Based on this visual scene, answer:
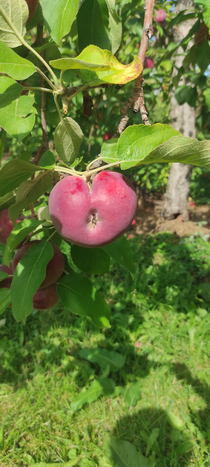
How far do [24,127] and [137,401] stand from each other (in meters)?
1.62

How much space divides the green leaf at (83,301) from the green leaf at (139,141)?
414mm

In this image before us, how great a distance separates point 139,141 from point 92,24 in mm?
515

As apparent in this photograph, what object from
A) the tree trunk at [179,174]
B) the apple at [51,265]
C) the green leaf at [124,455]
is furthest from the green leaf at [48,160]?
the tree trunk at [179,174]

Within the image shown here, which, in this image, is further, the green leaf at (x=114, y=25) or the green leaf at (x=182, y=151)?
the green leaf at (x=114, y=25)

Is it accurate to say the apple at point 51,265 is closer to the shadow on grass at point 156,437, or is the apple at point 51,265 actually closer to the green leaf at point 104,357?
the shadow on grass at point 156,437

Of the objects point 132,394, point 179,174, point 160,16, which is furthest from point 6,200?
point 179,174

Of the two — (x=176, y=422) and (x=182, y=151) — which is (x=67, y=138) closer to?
(x=182, y=151)

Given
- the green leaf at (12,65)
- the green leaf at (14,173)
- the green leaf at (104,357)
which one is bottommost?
the green leaf at (104,357)

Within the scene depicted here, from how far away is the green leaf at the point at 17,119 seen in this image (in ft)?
2.22

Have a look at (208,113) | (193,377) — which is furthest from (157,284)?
(208,113)

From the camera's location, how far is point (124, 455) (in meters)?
1.43

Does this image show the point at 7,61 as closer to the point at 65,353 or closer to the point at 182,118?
the point at 65,353

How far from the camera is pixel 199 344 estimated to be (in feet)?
6.73

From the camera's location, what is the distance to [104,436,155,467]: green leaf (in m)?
1.41
